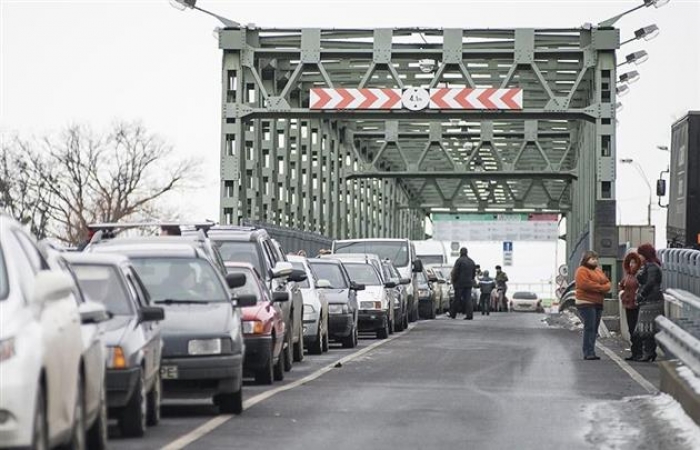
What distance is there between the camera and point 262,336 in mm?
19922

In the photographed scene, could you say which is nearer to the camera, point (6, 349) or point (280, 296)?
point (6, 349)

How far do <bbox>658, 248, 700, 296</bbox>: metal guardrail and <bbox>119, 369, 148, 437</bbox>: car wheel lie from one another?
26.7ft

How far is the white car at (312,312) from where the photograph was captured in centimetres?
2773

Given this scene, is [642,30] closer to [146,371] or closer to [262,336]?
[262,336]

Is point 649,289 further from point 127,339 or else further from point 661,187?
point 127,339

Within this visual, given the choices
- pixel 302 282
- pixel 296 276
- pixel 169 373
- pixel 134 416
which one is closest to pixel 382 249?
pixel 302 282

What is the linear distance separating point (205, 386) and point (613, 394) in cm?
525

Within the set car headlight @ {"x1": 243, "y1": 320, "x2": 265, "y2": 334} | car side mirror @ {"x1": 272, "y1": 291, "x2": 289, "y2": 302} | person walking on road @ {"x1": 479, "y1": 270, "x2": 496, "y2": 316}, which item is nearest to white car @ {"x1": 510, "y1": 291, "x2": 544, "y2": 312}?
person walking on road @ {"x1": 479, "y1": 270, "x2": 496, "y2": 316}

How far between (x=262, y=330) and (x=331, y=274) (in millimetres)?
12626

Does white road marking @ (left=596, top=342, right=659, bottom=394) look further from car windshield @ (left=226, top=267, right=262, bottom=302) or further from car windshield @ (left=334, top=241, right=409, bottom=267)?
car windshield @ (left=334, top=241, right=409, bottom=267)

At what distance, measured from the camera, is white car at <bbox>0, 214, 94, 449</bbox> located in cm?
898

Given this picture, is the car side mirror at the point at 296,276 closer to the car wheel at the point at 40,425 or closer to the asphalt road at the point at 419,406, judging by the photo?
the asphalt road at the point at 419,406

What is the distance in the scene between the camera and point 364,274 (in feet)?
123

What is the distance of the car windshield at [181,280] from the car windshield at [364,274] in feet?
63.5
